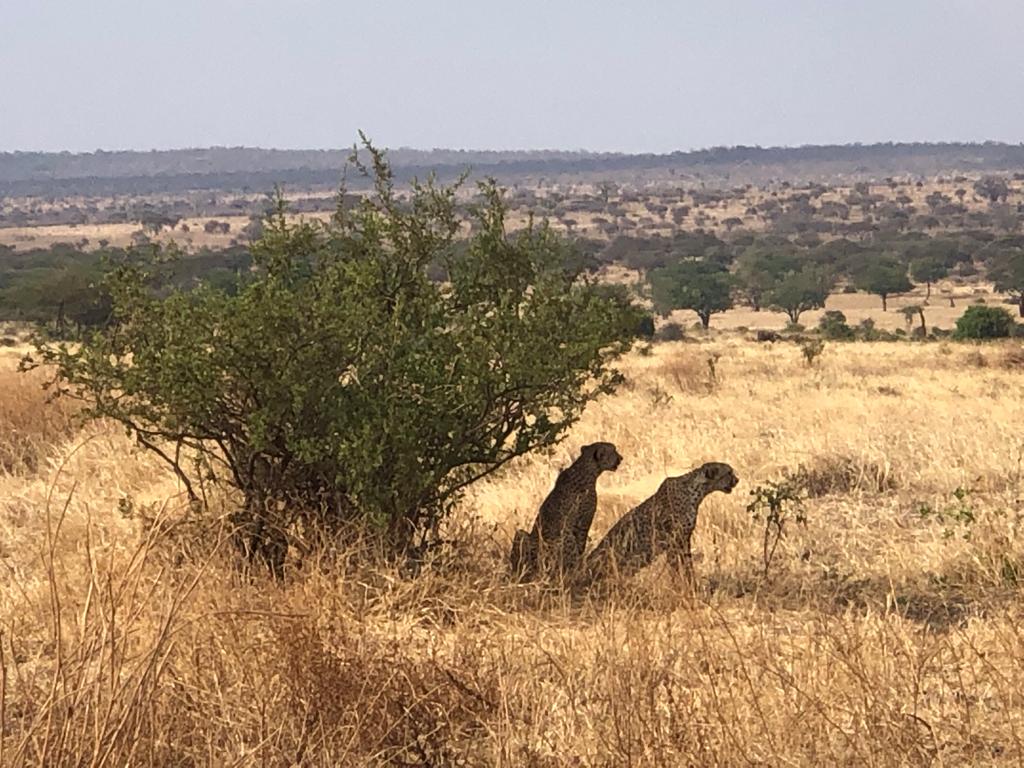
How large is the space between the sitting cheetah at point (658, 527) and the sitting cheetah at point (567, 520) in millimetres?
114

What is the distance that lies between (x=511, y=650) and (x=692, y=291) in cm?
4928

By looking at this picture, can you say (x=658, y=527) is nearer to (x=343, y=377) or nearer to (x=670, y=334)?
(x=343, y=377)

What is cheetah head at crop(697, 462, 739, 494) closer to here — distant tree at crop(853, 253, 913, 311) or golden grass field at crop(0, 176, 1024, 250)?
distant tree at crop(853, 253, 913, 311)

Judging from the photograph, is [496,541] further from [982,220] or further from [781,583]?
[982,220]

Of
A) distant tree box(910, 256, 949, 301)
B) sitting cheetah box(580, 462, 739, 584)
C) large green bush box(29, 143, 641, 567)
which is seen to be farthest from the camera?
distant tree box(910, 256, 949, 301)

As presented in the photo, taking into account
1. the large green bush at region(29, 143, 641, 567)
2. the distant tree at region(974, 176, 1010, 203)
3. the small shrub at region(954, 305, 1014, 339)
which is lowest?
the small shrub at region(954, 305, 1014, 339)

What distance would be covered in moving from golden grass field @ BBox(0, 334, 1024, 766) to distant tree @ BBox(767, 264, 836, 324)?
4627 centimetres

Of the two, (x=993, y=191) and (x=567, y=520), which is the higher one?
(x=567, y=520)

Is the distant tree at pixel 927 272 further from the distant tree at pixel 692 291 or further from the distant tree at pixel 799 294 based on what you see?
the distant tree at pixel 692 291

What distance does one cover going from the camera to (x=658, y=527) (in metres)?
5.89

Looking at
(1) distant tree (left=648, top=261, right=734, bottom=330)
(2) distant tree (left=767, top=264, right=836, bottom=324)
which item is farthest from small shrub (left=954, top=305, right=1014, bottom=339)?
(2) distant tree (left=767, top=264, right=836, bottom=324)

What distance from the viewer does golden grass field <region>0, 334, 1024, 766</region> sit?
3354mm

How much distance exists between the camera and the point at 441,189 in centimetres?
671

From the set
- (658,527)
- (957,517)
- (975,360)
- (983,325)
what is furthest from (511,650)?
(983,325)
